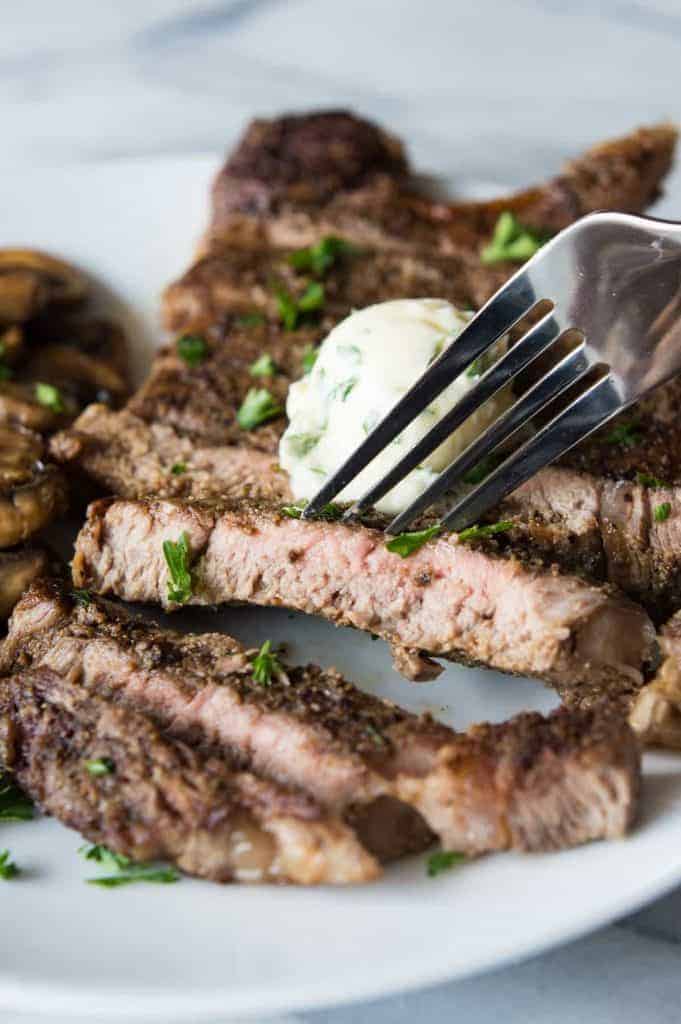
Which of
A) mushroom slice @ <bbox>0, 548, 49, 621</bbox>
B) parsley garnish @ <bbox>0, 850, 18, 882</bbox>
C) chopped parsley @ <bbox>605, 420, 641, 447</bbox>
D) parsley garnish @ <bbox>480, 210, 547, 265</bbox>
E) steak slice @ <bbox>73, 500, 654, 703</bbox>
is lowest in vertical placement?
parsley garnish @ <bbox>0, 850, 18, 882</bbox>

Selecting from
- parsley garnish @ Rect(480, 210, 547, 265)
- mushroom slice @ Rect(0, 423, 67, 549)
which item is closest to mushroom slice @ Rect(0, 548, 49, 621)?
mushroom slice @ Rect(0, 423, 67, 549)

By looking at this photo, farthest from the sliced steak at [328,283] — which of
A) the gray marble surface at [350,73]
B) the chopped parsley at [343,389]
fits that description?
the gray marble surface at [350,73]

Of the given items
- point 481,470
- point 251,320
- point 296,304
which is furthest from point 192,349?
point 481,470

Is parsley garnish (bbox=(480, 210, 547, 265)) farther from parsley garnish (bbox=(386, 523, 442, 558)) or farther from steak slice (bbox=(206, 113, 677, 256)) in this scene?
parsley garnish (bbox=(386, 523, 442, 558))

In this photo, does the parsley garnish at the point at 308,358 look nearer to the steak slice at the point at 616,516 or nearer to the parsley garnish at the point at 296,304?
the parsley garnish at the point at 296,304

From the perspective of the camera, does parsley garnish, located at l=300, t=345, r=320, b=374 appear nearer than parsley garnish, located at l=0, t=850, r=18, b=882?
No

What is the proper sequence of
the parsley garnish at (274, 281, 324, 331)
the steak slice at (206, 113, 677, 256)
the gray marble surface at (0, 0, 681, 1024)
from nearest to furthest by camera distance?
the parsley garnish at (274, 281, 324, 331) → the steak slice at (206, 113, 677, 256) → the gray marble surface at (0, 0, 681, 1024)
